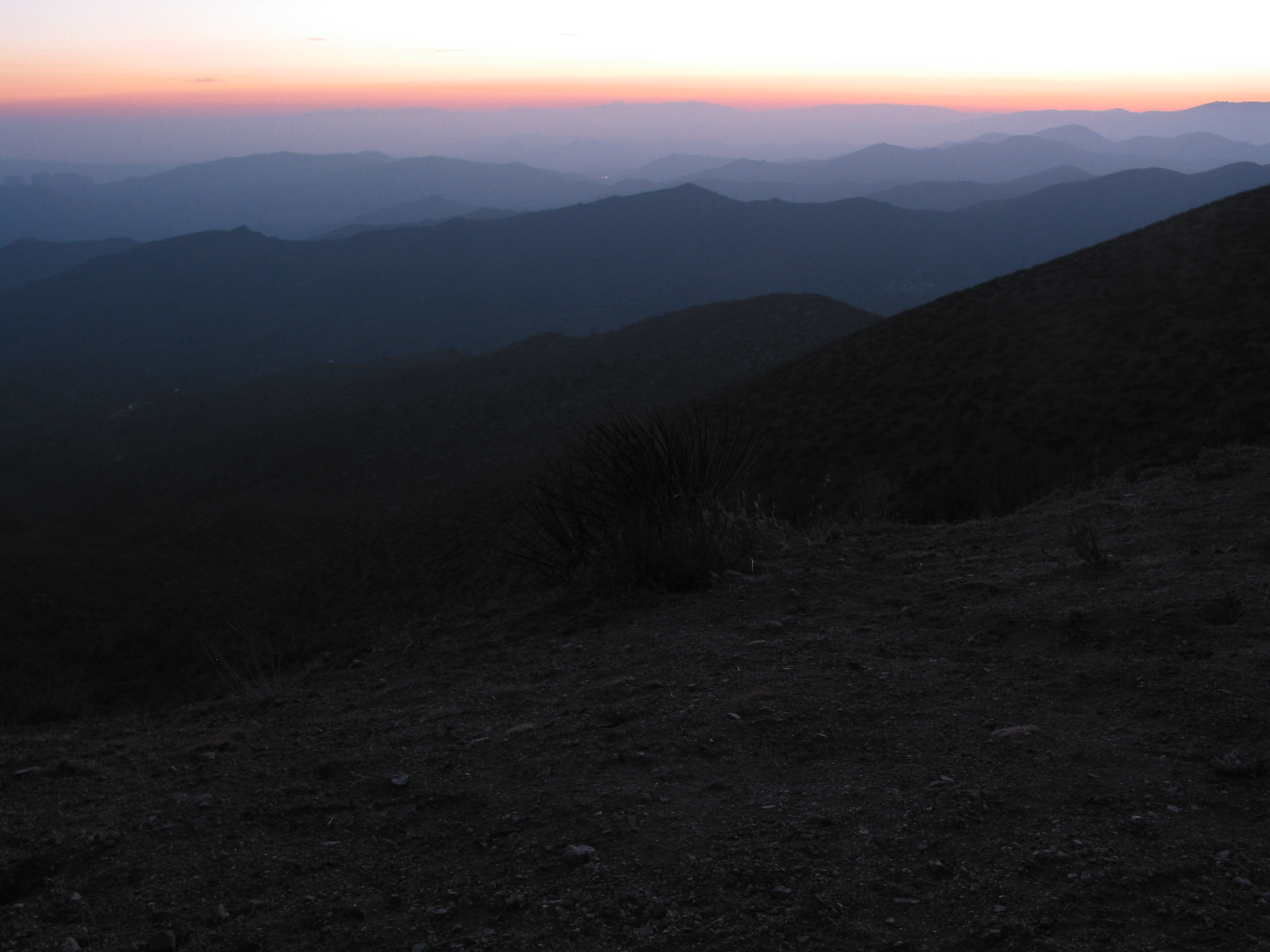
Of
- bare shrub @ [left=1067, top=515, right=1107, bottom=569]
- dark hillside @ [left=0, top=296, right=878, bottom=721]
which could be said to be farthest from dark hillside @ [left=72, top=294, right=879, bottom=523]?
bare shrub @ [left=1067, top=515, right=1107, bottom=569]

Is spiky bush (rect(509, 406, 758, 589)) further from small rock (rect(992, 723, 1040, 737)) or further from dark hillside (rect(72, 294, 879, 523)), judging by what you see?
dark hillside (rect(72, 294, 879, 523))

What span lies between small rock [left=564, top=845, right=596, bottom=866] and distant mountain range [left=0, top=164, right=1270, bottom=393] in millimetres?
96360

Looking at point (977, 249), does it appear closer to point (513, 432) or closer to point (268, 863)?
point (513, 432)

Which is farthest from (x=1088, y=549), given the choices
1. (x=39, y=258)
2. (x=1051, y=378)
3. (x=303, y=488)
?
(x=39, y=258)

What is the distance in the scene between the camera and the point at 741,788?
113 inches

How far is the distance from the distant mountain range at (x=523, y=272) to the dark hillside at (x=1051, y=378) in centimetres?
7841

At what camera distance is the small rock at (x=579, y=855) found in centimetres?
247

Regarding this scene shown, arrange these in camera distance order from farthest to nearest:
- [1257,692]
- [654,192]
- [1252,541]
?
[654,192] < [1252,541] < [1257,692]

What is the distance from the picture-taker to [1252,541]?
4.73 m

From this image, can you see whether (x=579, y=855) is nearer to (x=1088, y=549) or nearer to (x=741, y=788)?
(x=741, y=788)

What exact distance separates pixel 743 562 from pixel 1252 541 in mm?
2970

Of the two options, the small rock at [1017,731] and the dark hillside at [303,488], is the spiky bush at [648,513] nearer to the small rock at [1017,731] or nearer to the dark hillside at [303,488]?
the dark hillside at [303,488]

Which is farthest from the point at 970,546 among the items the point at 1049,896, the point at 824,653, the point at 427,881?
the point at 427,881

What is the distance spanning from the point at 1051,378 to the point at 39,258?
693 ft
